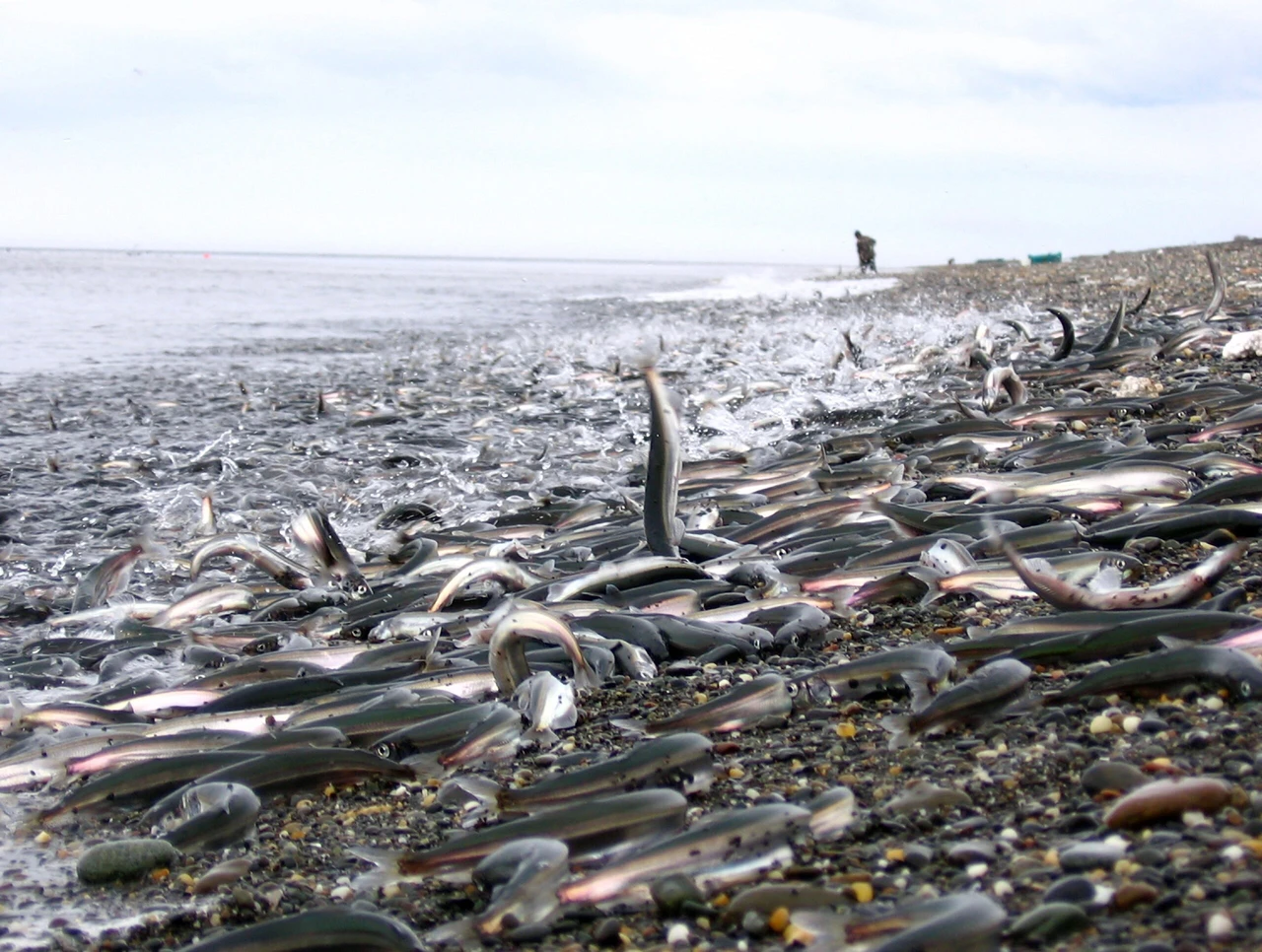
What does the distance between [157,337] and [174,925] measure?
78.0 ft

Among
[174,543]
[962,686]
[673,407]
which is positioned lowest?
[174,543]

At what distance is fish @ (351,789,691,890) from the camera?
2.65m

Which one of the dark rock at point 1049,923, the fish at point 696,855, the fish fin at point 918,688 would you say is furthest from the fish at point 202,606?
the dark rock at point 1049,923

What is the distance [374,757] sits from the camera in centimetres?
346

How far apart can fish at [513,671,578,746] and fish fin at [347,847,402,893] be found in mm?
904

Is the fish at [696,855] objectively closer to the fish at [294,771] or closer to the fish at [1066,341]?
the fish at [294,771]

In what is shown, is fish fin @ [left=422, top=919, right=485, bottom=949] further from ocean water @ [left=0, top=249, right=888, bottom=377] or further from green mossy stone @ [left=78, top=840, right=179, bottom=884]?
ocean water @ [left=0, top=249, right=888, bottom=377]

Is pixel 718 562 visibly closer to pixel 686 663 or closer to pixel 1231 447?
pixel 686 663

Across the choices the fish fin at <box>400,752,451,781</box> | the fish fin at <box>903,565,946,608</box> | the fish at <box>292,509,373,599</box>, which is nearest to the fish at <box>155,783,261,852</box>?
the fish fin at <box>400,752,451,781</box>

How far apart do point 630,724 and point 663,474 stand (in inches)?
71.3

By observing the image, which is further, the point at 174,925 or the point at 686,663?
the point at 686,663

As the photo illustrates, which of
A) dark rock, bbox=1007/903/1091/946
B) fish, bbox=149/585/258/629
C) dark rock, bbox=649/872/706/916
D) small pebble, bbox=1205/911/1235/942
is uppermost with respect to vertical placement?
small pebble, bbox=1205/911/1235/942

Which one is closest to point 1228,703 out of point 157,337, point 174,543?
point 174,543

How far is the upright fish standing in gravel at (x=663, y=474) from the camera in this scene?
16.4ft
